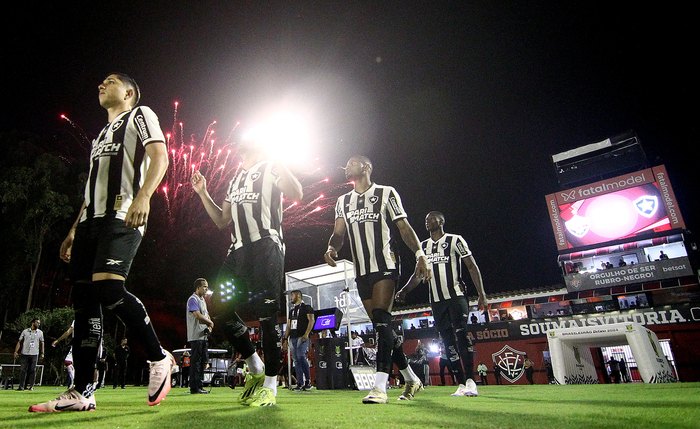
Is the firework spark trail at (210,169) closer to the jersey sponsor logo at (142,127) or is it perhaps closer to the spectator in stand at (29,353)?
the spectator in stand at (29,353)

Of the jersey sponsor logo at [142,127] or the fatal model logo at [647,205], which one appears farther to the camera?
the fatal model logo at [647,205]

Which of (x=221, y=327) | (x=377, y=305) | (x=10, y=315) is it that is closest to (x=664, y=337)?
(x=377, y=305)

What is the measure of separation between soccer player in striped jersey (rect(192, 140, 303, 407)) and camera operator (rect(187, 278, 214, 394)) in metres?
4.33

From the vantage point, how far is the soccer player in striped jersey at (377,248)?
4219mm

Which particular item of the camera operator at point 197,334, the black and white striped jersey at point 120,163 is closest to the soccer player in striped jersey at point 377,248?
the black and white striped jersey at point 120,163

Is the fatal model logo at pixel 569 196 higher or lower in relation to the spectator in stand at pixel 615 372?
→ higher

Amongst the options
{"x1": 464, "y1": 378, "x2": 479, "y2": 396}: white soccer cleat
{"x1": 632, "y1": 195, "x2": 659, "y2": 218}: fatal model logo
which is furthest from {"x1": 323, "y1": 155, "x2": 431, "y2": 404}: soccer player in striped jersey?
{"x1": 632, "y1": 195, "x2": 659, "y2": 218}: fatal model logo

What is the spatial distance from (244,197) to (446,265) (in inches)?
147

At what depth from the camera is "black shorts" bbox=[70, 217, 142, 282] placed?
9.79 ft

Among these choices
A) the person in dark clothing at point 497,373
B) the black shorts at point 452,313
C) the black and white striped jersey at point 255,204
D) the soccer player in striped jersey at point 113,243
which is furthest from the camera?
the person in dark clothing at point 497,373

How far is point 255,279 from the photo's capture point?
3.78 metres

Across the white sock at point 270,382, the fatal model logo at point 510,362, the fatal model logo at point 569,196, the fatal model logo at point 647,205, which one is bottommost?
the fatal model logo at point 510,362

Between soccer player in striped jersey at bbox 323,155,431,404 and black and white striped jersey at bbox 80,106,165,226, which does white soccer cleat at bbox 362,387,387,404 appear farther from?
black and white striped jersey at bbox 80,106,165,226

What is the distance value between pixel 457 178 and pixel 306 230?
17054mm
